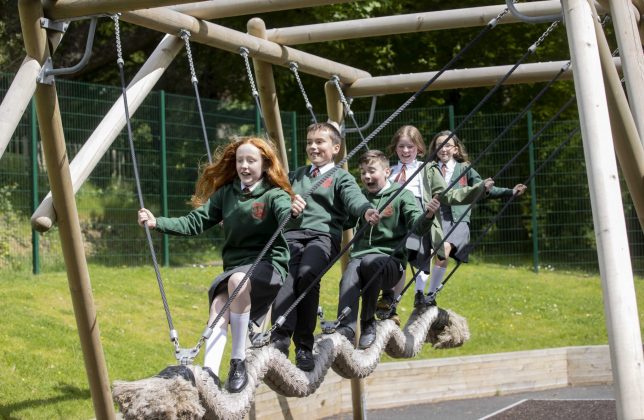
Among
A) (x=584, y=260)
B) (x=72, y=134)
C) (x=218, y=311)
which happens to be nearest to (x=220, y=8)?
(x=218, y=311)

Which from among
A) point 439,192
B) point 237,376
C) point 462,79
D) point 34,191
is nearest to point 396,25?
point 462,79

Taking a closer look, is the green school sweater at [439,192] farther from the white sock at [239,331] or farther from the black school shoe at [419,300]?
the white sock at [239,331]

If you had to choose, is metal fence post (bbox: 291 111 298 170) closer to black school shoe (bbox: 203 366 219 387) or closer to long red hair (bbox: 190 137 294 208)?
long red hair (bbox: 190 137 294 208)

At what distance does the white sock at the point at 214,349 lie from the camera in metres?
4.73

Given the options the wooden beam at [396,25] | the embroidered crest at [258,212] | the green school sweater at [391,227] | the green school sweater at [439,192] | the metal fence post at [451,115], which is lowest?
the embroidered crest at [258,212]

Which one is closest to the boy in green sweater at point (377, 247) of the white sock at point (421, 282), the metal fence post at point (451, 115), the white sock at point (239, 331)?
the white sock at point (421, 282)

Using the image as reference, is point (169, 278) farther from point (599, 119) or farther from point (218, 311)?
point (599, 119)

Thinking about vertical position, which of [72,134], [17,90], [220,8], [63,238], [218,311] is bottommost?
[218,311]

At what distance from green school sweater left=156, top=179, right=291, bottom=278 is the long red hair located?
0.06m

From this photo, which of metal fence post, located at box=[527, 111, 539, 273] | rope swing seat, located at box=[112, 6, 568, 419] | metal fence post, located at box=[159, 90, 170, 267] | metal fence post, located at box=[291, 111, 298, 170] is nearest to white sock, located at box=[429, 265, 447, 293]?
rope swing seat, located at box=[112, 6, 568, 419]

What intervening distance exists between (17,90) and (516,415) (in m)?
5.04

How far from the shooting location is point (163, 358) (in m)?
9.28

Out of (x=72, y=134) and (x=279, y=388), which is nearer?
(x=279, y=388)

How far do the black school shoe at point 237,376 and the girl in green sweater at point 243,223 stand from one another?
0.11 ft
